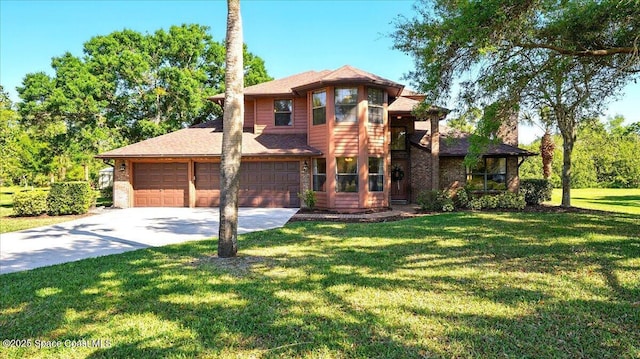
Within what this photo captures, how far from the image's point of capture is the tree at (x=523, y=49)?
6.79 meters

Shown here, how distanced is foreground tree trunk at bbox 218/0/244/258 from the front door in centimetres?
1255

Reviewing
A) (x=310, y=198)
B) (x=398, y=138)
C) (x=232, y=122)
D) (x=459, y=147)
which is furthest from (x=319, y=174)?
(x=232, y=122)

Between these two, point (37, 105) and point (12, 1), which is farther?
point (37, 105)

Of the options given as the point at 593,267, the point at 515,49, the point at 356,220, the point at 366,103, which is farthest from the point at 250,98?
the point at 593,267

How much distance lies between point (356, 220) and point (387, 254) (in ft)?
17.6

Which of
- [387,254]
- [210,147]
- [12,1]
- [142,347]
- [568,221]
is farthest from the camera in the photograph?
[210,147]

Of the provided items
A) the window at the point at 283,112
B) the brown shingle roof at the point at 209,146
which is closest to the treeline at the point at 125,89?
the brown shingle roof at the point at 209,146

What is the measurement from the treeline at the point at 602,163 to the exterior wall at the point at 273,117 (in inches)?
944

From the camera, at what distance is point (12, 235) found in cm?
957

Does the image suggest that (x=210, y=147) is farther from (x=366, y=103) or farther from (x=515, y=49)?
(x=515, y=49)

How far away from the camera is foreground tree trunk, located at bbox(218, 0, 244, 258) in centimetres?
626

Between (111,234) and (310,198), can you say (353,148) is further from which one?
(111,234)

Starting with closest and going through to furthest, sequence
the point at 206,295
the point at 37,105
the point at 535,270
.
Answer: the point at 206,295 → the point at 535,270 → the point at 37,105

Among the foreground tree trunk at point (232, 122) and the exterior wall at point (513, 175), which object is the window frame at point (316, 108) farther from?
the exterior wall at point (513, 175)
